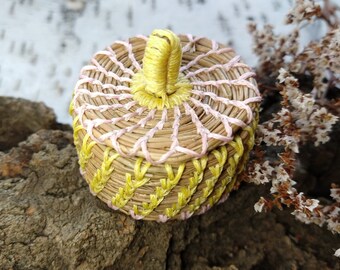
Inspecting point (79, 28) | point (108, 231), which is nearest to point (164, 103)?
point (108, 231)

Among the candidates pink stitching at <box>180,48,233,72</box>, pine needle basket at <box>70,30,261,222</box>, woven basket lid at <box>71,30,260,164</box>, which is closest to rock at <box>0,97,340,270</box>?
pine needle basket at <box>70,30,261,222</box>

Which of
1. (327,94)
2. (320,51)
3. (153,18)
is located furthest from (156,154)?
(153,18)

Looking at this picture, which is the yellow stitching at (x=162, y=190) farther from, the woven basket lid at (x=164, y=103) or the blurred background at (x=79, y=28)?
the blurred background at (x=79, y=28)

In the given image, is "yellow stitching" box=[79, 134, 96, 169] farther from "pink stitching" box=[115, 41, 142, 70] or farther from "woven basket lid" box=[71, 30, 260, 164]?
"pink stitching" box=[115, 41, 142, 70]

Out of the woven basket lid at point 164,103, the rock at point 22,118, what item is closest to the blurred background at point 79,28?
the rock at point 22,118

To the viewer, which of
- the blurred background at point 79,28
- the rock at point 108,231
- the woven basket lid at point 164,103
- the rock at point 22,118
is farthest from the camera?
the blurred background at point 79,28

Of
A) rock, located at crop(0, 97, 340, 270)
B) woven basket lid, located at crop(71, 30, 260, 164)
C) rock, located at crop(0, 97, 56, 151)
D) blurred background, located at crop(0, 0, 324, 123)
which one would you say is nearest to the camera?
woven basket lid, located at crop(71, 30, 260, 164)

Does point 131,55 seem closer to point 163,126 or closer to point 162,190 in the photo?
point 163,126
